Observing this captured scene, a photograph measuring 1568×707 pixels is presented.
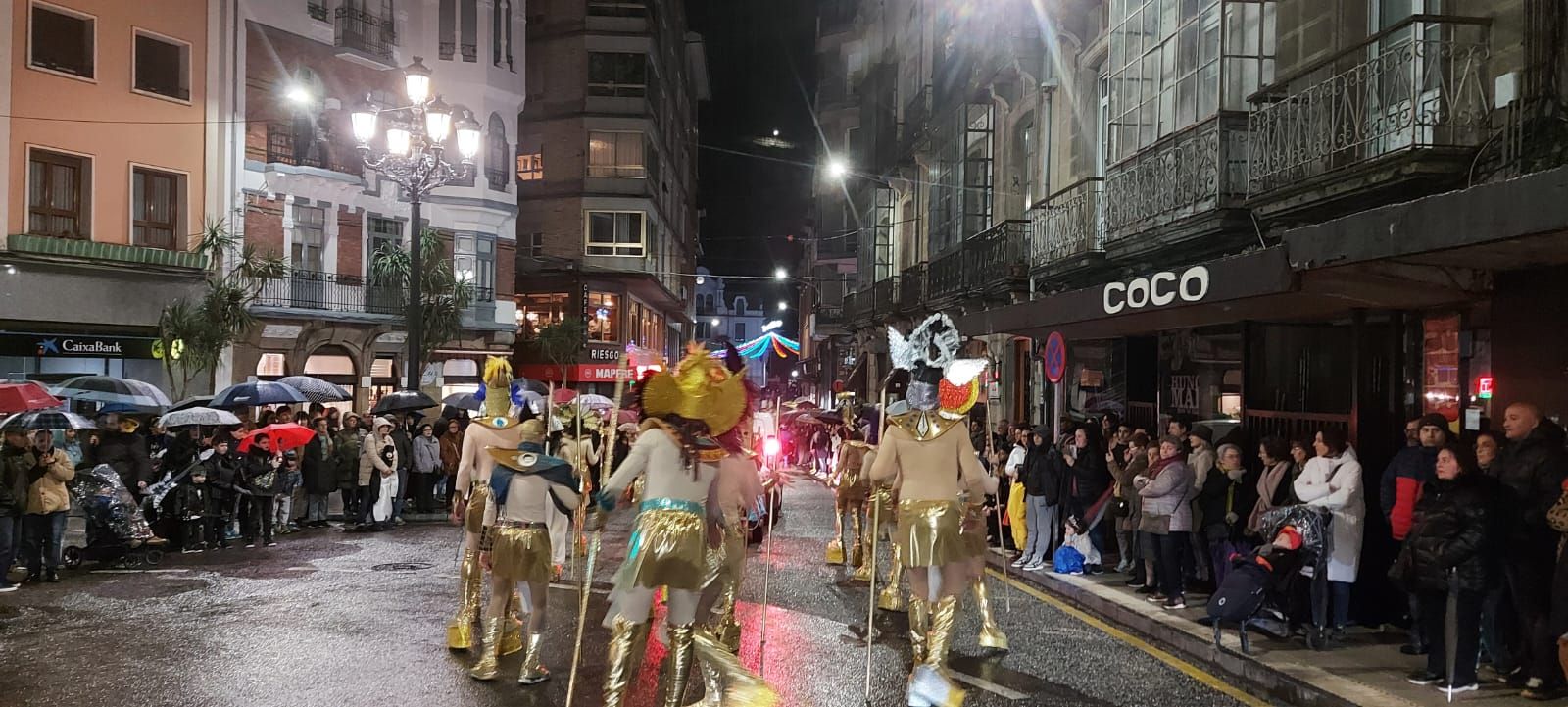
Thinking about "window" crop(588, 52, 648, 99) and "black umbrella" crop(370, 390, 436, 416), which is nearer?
"black umbrella" crop(370, 390, 436, 416)

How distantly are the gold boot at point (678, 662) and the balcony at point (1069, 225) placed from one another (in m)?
11.1

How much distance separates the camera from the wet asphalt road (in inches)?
276

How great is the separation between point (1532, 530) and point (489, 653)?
690 cm

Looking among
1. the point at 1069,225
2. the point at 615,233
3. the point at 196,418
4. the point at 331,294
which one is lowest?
the point at 196,418

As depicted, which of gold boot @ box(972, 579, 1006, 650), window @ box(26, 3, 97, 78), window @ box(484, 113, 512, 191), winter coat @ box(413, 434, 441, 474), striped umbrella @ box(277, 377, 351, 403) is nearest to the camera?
gold boot @ box(972, 579, 1006, 650)

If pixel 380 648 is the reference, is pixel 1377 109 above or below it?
above

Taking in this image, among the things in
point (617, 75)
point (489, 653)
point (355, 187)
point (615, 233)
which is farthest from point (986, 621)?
point (617, 75)

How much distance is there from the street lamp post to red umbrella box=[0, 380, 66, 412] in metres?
5.00

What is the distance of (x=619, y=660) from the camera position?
19.3ft

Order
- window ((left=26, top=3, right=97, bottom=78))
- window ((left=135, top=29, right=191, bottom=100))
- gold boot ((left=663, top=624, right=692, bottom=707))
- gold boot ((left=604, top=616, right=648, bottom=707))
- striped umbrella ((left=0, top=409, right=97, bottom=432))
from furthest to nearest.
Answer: window ((left=135, top=29, right=191, bottom=100)), window ((left=26, top=3, right=97, bottom=78)), striped umbrella ((left=0, top=409, right=97, bottom=432)), gold boot ((left=663, top=624, right=692, bottom=707)), gold boot ((left=604, top=616, right=648, bottom=707))

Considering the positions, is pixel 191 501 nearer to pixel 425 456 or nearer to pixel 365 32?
pixel 425 456

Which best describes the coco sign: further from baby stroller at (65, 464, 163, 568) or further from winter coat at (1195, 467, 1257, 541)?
baby stroller at (65, 464, 163, 568)

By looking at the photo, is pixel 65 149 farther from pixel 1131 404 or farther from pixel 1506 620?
pixel 1506 620

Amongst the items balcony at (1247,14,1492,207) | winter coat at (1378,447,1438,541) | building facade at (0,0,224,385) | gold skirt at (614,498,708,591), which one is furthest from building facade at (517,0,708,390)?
gold skirt at (614,498,708,591)
